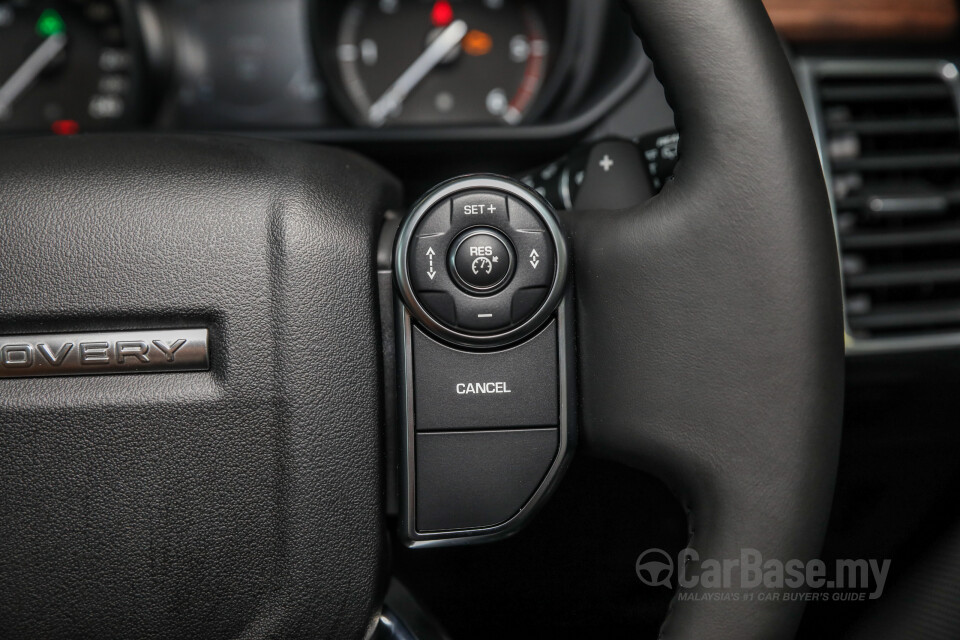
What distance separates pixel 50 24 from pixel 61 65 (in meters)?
0.08

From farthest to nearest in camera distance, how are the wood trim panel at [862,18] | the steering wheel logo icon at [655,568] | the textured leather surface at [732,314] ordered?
the wood trim panel at [862,18] < the steering wheel logo icon at [655,568] < the textured leather surface at [732,314]

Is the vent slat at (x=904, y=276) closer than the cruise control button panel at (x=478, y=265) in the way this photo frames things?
No

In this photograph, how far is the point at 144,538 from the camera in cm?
58

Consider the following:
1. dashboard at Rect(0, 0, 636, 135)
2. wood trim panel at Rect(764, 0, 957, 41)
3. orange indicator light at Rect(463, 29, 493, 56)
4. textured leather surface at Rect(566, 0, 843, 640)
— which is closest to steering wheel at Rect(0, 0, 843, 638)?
textured leather surface at Rect(566, 0, 843, 640)

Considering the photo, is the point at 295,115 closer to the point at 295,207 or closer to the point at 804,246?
the point at 295,207

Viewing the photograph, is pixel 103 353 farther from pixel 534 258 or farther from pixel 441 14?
pixel 441 14

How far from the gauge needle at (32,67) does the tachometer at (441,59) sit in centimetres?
54

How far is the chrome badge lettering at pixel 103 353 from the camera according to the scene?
58 cm

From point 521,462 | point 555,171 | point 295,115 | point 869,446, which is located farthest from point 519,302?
point 295,115

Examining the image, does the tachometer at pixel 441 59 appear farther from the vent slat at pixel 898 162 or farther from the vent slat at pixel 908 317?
the vent slat at pixel 908 317

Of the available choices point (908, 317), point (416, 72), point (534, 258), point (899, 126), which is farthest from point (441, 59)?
point (534, 258)

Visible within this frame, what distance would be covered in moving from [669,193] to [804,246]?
10cm

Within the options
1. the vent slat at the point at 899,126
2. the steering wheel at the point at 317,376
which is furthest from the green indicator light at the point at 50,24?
the vent slat at the point at 899,126

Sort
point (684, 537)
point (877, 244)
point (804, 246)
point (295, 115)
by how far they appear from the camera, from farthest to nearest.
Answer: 1. point (295, 115)
2. point (877, 244)
3. point (684, 537)
4. point (804, 246)
